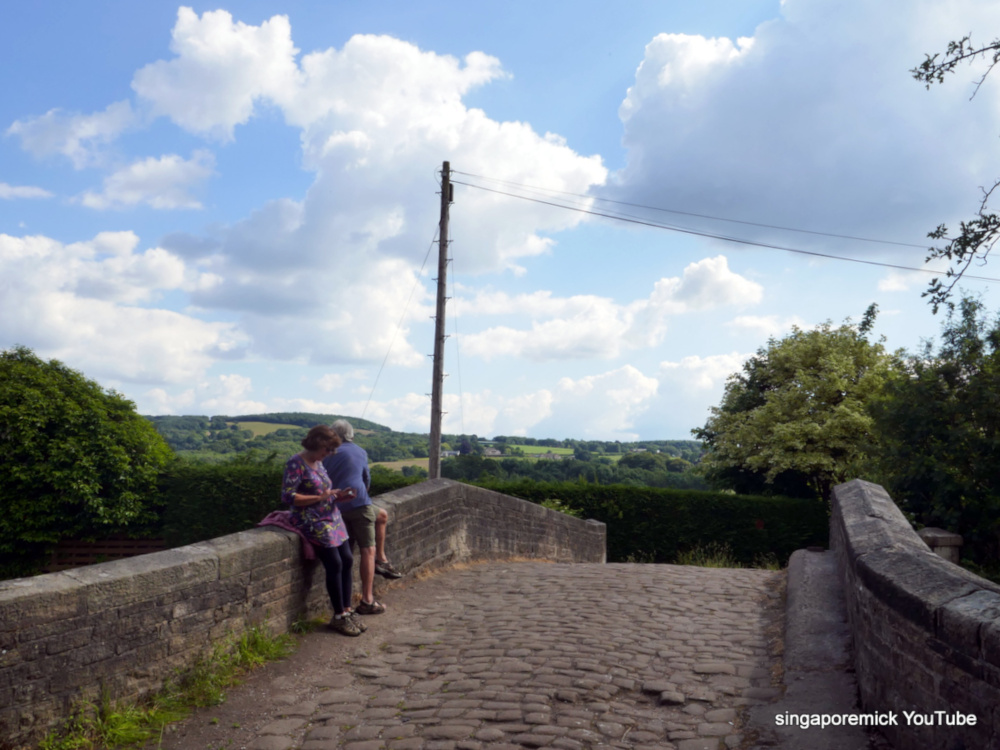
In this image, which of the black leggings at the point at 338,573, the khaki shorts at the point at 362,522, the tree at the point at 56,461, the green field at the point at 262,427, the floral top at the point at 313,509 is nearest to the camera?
the floral top at the point at 313,509

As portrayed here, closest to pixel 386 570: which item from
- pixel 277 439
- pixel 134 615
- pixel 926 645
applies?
pixel 134 615

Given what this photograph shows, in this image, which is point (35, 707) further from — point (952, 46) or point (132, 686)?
point (952, 46)

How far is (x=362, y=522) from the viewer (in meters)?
6.30

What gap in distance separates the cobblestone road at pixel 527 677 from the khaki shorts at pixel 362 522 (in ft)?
2.22

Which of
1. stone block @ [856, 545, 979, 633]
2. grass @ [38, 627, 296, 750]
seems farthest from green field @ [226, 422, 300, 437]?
stone block @ [856, 545, 979, 633]

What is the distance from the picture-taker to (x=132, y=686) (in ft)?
13.8

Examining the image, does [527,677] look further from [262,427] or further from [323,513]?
[262,427]

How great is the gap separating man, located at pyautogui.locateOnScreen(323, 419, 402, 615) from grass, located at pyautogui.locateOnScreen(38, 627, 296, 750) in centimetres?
100

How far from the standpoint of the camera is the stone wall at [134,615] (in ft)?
12.0

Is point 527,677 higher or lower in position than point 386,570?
lower

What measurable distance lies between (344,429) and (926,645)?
175 inches

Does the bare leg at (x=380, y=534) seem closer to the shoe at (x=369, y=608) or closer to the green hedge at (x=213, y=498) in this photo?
the shoe at (x=369, y=608)

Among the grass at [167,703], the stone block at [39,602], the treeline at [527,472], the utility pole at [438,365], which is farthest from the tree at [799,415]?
the stone block at [39,602]

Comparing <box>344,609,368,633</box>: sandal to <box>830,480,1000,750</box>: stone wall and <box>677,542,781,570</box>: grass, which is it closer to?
<box>830,480,1000,750</box>: stone wall
